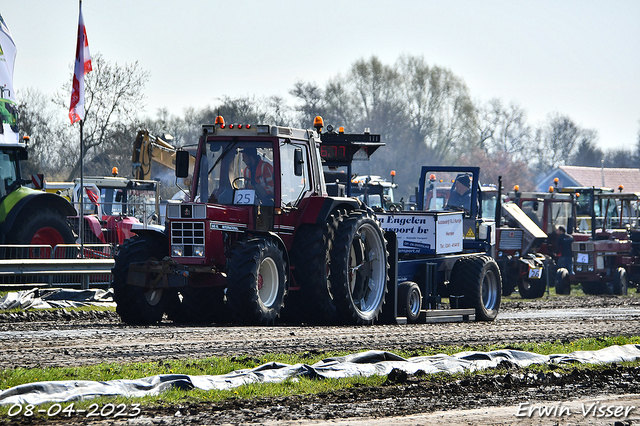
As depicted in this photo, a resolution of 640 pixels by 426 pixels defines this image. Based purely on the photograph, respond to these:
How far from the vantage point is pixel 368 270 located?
41.6 feet

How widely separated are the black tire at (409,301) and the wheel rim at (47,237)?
6.93m

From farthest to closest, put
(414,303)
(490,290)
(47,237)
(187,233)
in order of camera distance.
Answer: (47,237), (490,290), (414,303), (187,233)

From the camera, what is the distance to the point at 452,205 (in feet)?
53.5

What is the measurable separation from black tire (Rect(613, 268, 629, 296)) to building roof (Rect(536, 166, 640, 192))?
4952cm

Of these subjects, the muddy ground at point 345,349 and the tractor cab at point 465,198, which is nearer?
the muddy ground at point 345,349

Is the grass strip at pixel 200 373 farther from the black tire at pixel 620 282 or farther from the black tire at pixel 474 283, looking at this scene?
the black tire at pixel 620 282

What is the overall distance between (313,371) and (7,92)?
441 inches

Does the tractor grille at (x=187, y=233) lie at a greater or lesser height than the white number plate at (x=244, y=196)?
lesser

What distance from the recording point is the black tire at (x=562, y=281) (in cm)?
2400

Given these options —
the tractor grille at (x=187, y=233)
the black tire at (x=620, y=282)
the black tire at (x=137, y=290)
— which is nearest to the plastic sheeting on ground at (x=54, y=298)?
the black tire at (x=137, y=290)

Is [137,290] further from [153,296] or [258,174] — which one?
[258,174]

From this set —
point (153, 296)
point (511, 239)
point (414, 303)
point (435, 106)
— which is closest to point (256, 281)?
point (153, 296)

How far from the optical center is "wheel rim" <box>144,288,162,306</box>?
11002 millimetres

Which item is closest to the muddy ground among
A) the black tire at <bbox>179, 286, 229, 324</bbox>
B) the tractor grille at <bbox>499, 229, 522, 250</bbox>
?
the black tire at <bbox>179, 286, 229, 324</bbox>
